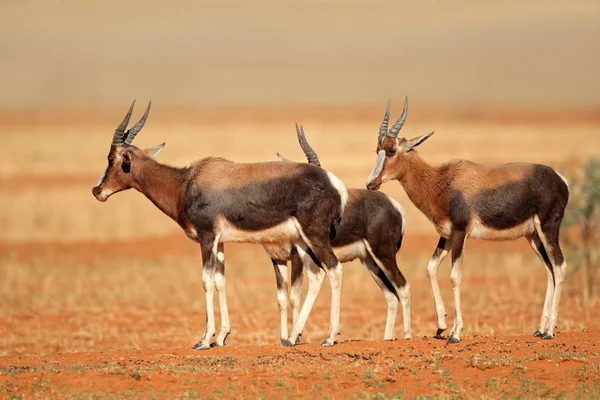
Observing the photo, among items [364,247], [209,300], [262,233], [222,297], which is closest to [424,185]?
[364,247]

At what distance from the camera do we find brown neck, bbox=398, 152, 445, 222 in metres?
14.6

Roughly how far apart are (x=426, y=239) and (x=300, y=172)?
17243mm

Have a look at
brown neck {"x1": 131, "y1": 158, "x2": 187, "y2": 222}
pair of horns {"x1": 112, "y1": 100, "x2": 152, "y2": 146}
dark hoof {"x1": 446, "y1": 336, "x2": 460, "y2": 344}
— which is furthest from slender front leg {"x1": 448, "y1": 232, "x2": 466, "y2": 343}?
pair of horns {"x1": 112, "y1": 100, "x2": 152, "y2": 146}

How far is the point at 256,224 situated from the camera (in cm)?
1403

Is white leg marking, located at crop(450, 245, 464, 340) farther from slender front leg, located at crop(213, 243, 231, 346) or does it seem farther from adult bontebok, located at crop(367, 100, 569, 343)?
slender front leg, located at crop(213, 243, 231, 346)

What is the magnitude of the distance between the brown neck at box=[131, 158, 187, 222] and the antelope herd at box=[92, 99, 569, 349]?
18 millimetres

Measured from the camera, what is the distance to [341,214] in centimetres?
1433

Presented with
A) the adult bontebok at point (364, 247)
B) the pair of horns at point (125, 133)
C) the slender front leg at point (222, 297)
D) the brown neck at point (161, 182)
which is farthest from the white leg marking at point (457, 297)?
the pair of horns at point (125, 133)

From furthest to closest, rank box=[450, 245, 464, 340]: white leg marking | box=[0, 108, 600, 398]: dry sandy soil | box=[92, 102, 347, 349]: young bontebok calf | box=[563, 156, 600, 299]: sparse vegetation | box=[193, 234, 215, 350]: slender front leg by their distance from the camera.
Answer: box=[563, 156, 600, 299]: sparse vegetation
box=[193, 234, 215, 350]: slender front leg
box=[92, 102, 347, 349]: young bontebok calf
box=[450, 245, 464, 340]: white leg marking
box=[0, 108, 600, 398]: dry sandy soil

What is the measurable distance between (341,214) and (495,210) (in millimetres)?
2187

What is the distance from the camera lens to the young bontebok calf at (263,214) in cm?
1396

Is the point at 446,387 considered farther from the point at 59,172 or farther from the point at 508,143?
the point at 508,143

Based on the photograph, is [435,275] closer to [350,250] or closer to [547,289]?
→ [350,250]

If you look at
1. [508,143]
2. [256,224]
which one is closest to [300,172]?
[256,224]
